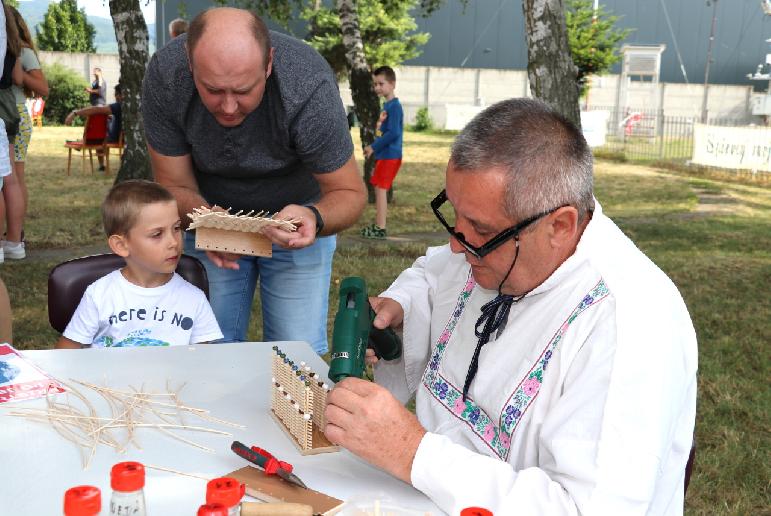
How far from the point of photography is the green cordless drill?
1852 mm

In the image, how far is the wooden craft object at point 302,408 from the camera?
1750mm

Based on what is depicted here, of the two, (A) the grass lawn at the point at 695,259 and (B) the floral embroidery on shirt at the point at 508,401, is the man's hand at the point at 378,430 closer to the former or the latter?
(B) the floral embroidery on shirt at the point at 508,401

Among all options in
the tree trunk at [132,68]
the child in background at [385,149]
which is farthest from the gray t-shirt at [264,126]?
the tree trunk at [132,68]

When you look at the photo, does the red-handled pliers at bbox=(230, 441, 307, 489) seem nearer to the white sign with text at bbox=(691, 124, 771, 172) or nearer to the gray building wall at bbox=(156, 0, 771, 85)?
the white sign with text at bbox=(691, 124, 771, 172)

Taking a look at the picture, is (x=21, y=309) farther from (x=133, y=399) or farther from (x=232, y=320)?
(x=133, y=399)

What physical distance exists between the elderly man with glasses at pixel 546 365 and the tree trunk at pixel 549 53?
4.59 meters

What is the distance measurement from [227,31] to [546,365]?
1.53 metres

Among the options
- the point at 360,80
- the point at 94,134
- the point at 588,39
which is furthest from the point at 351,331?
the point at 588,39

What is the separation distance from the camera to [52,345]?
5.11 metres

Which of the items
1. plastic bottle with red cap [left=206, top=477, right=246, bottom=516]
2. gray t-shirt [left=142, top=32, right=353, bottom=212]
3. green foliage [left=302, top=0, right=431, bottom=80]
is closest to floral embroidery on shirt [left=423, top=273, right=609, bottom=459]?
plastic bottle with red cap [left=206, top=477, right=246, bottom=516]

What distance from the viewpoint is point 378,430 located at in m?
1.60

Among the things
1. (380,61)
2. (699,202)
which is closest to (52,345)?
(699,202)

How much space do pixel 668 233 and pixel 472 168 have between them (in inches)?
349

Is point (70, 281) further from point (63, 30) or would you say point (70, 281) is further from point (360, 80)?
point (63, 30)
